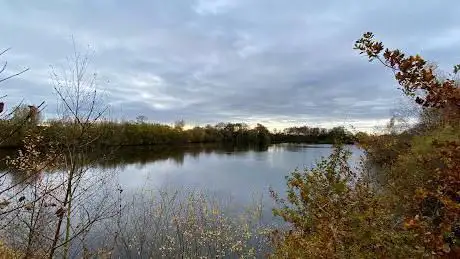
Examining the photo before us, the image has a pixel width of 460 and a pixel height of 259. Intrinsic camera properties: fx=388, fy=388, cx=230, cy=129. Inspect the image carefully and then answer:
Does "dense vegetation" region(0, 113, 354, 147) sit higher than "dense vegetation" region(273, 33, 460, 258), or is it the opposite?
"dense vegetation" region(0, 113, 354, 147)

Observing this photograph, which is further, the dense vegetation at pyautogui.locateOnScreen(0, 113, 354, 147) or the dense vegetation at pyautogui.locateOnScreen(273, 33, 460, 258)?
the dense vegetation at pyautogui.locateOnScreen(0, 113, 354, 147)

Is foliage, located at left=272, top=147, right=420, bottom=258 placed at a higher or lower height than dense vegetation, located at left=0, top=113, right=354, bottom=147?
lower

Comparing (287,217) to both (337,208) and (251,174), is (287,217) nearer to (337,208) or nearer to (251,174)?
(337,208)

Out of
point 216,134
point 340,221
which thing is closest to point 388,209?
point 340,221

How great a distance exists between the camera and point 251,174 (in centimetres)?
2700

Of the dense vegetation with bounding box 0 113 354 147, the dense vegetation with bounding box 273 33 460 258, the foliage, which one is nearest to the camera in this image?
the dense vegetation with bounding box 273 33 460 258

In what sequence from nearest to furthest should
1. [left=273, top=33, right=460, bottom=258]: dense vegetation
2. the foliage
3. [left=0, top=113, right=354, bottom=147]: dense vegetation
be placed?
1. [left=273, top=33, right=460, bottom=258]: dense vegetation
2. the foliage
3. [left=0, top=113, right=354, bottom=147]: dense vegetation

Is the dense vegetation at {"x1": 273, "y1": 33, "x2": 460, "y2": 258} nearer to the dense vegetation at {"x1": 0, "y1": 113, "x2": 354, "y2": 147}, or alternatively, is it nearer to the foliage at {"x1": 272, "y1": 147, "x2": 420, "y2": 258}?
the foliage at {"x1": 272, "y1": 147, "x2": 420, "y2": 258}

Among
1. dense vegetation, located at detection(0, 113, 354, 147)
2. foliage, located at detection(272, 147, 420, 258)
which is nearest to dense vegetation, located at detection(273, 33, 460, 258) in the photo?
foliage, located at detection(272, 147, 420, 258)

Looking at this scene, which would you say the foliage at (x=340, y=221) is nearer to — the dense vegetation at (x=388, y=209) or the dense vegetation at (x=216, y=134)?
the dense vegetation at (x=388, y=209)

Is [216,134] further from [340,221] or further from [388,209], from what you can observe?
[340,221]

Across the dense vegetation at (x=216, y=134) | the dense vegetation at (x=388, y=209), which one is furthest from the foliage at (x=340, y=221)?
the dense vegetation at (x=216, y=134)

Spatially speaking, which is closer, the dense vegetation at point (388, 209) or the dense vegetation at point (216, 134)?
the dense vegetation at point (388, 209)

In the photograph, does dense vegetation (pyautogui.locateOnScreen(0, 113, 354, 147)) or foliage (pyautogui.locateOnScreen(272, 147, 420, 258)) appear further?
dense vegetation (pyautogui.locateOnScreen(0, 113, 354, 147))
